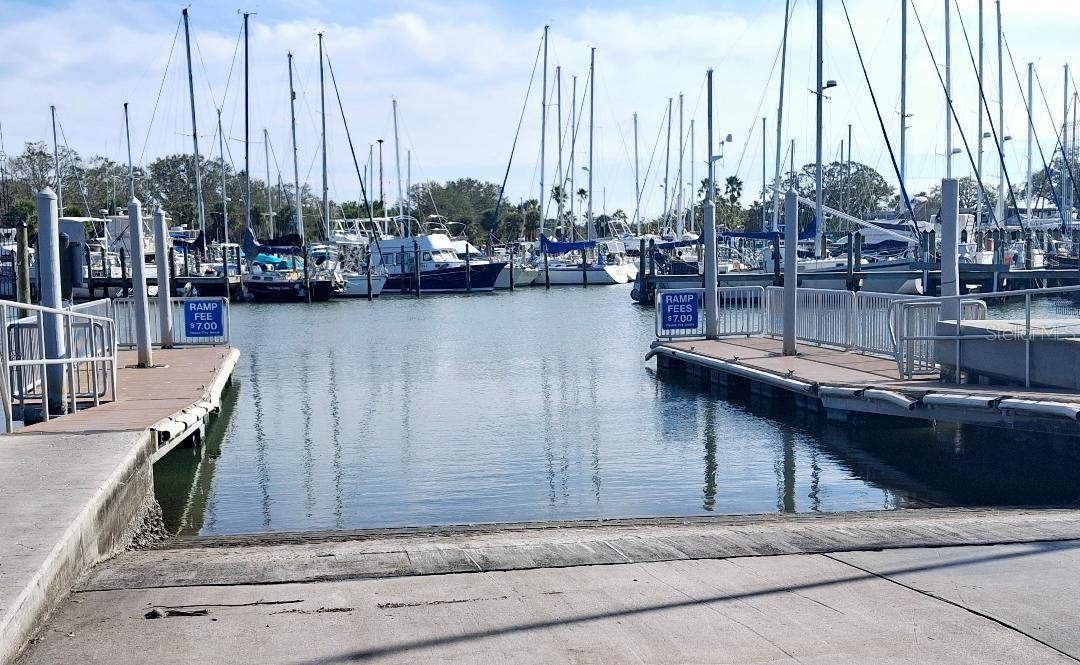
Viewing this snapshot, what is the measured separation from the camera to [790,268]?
20703mm

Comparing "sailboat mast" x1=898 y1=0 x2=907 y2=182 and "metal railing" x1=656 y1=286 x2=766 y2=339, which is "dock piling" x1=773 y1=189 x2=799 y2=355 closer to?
"metal railing" x1=656 y1=286 x2=766 y2=339

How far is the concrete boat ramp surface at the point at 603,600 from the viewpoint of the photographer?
551 centimetres

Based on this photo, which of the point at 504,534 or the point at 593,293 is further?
the point at 593,293

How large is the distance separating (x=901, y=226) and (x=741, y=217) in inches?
2534

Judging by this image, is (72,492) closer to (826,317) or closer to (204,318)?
(826,317)

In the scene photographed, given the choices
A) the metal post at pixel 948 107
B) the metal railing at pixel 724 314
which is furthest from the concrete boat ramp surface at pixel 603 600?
the metal post at pixel 948 107

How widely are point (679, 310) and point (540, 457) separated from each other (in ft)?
38.0

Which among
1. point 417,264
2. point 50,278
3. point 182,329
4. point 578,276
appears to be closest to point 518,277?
point 578,276

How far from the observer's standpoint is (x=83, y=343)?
17.2 meters

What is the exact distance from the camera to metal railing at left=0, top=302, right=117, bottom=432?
463 inches

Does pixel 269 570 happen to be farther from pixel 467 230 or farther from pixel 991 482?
→ pixel 467 230

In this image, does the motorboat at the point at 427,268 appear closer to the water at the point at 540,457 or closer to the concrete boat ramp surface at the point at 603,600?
the water at the point at 540,457

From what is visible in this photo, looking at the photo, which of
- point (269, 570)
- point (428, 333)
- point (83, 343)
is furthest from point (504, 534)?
point (428, 333)

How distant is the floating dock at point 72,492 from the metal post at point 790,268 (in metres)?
10.7
